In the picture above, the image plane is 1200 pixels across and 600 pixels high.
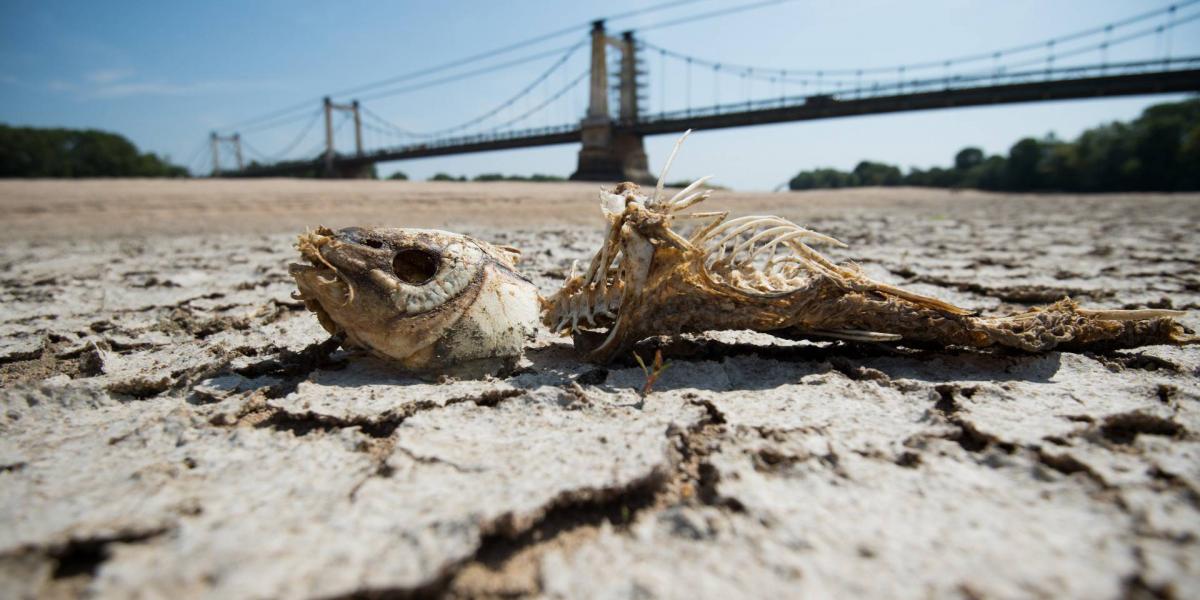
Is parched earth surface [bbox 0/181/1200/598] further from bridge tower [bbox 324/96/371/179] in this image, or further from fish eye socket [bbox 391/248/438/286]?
bridge tower [bbox 324/96/371/179]

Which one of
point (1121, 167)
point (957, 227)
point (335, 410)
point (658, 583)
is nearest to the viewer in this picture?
point (658, 583)

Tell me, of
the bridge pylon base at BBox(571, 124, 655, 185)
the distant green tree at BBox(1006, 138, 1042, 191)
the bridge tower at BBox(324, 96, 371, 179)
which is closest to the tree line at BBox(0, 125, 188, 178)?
the bridge tower at BBox(324, 96, 371, 179)

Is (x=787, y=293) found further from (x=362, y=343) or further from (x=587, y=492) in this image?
(x=362, y=343)

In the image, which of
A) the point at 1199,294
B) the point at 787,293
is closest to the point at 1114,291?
the point at 1199,294

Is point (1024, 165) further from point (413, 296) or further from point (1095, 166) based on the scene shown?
point (413, 296)

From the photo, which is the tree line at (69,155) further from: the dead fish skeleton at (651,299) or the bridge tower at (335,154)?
the dead fish skeleton at (651,299)

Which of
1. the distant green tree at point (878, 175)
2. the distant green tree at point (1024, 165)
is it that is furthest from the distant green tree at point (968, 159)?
the distant green tree at point (878, 175)

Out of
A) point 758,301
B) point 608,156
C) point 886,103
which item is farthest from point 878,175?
point 758,301
